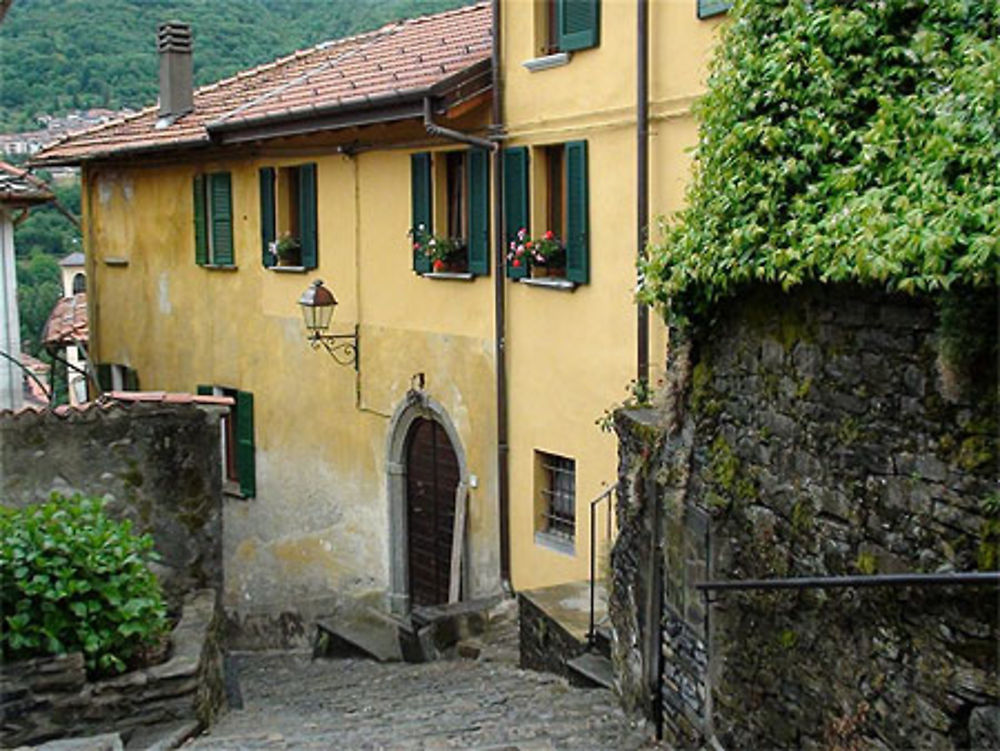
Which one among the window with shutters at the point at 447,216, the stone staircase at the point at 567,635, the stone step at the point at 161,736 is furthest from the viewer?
the window with shutters at the point at 447,216

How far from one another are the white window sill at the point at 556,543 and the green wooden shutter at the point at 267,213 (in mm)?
5608

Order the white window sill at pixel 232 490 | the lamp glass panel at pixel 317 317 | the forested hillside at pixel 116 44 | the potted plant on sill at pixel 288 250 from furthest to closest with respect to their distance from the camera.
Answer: the forested hillside at pixel 116 44 → the white window sill at pixel 232 490 → the potted plant on sill at pixel 288 250 → the lamp glass panel at pixel 317 317

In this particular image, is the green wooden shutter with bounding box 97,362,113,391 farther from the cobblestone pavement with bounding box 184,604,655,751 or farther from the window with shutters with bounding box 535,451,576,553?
the window with shutters with bounding box 535,451,576,553

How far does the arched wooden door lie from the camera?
47.5ft

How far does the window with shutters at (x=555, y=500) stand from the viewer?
1266 centimetres

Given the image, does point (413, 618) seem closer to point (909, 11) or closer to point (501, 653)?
point (501, 653)

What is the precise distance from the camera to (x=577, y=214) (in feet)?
38.8

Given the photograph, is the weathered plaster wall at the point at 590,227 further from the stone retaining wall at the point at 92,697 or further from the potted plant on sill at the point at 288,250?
the stone retaining wall at the point at 92,697

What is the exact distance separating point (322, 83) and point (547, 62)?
4185mm

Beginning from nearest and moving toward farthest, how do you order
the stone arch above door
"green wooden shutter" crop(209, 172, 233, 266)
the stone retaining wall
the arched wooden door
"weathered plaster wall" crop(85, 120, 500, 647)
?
the stone retaining wall, "weathered plaster wall" crop(85, 120, 500, 647), the arched wooden door, the stone arch above door, "green wooden shutter" crop(209, 172, 233, 266)

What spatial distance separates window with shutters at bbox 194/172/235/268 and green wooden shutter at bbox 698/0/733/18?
8624 mm

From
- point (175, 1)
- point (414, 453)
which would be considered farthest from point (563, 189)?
point (175, 1)

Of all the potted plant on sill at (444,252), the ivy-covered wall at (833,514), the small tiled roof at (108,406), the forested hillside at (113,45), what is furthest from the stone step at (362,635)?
the forested hillside at (113,45)

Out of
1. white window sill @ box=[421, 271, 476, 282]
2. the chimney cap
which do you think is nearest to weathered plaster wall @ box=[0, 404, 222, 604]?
white window sill @ box=[421, 271, 476, 282]
